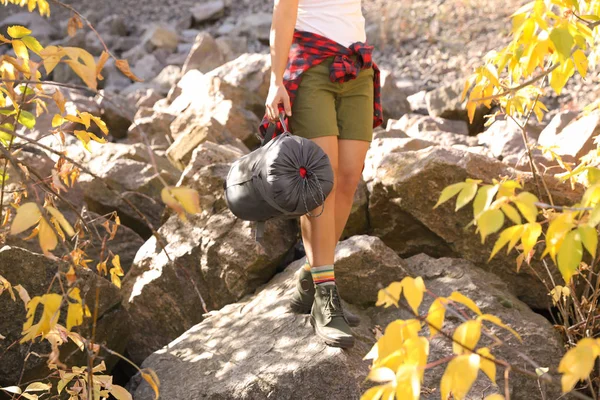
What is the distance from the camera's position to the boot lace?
282 cm

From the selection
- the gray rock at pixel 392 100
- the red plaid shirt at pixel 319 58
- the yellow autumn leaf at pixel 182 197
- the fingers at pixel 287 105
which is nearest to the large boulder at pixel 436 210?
the red plaid shirt at pixel 319 58

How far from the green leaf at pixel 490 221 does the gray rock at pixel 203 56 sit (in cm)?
861

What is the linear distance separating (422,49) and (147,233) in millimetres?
7189

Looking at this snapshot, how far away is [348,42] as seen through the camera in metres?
2.93

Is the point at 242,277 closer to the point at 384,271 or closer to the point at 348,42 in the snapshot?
the point at 384,271

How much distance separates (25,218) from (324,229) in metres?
1.49

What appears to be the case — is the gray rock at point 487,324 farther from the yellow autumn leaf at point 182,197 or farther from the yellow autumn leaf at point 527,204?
the yellow autumn leaf at point 182,197

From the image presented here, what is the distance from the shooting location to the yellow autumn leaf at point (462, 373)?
53.4 inches

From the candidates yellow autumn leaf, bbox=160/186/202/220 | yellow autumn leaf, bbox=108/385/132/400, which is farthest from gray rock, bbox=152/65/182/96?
yellow autumn leaf, bbox=160/186/202/220

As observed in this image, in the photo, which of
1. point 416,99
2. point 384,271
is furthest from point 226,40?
point 384,271

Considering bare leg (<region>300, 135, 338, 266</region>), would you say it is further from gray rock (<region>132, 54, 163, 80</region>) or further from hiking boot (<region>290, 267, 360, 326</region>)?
gray rock (<region>132, 54, 163, 80</region>)

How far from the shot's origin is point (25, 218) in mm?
1476

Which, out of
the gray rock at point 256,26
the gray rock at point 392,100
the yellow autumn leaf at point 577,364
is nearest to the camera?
the yellow autumn leaf at point 577,364

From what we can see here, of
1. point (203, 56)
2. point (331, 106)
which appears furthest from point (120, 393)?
point (203, 56)
